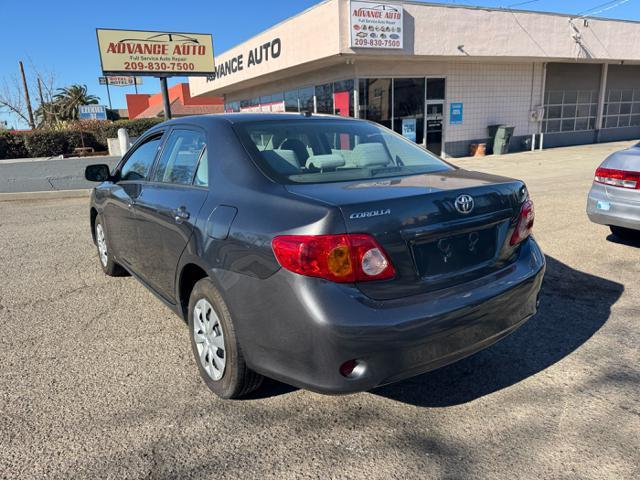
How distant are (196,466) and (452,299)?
4.83 ft

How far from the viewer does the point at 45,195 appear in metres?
11.7

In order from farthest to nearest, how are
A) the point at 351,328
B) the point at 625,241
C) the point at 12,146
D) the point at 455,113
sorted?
the point at 12,146, the point at 455,113, the point at 625,241, the point at 351,328

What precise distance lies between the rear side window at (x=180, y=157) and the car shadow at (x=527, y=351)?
1.87 m

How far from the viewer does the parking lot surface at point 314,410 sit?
2268 mm

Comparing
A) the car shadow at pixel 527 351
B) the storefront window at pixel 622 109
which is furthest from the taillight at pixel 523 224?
the storefront window at pixel 622 109

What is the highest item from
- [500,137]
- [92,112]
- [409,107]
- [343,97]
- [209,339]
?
[92,112]

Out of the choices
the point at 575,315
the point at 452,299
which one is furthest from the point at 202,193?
the point at 575,315

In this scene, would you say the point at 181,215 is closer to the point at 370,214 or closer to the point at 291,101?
the point at 370,214

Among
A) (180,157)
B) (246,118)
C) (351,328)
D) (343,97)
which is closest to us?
(351,328)

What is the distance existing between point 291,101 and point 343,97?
4.94 meters

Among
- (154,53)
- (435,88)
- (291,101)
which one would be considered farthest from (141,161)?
(291,101)

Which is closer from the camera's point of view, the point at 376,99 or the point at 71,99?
the point at 376,99

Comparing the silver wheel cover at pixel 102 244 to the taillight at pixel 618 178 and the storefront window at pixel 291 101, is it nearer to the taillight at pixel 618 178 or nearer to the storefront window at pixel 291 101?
the taillight at pixel 618 178

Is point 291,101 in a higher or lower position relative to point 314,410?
higher
